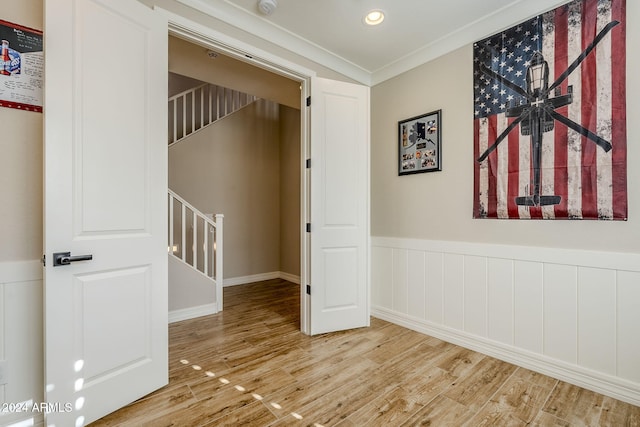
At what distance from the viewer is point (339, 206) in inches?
110

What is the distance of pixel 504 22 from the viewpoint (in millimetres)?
2213

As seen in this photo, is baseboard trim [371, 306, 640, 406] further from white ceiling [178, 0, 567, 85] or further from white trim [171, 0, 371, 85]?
white trim [171, 0, 371, 85]

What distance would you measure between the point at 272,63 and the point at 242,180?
101 inches

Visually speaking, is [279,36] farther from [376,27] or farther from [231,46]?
[376,27]

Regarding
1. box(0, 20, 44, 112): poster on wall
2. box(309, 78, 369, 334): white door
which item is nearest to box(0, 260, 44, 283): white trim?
box(0, 20, 44, 112): poster on wall

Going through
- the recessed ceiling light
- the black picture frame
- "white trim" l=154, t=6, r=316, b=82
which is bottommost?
the black picture frame

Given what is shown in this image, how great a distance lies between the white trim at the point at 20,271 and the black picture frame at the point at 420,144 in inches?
110

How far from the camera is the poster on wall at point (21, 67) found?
143 cm

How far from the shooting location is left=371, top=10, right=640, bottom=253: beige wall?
173cm

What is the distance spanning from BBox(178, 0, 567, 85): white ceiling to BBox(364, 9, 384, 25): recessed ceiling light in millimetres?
44

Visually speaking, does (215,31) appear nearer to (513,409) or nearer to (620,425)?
(513,409)

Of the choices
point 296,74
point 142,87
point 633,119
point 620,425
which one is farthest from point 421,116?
point 620,425

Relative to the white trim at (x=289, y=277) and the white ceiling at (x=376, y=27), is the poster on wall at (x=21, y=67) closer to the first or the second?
the white ceiling at (x=376, y=27)

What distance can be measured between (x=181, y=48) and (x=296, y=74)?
1.05 m
